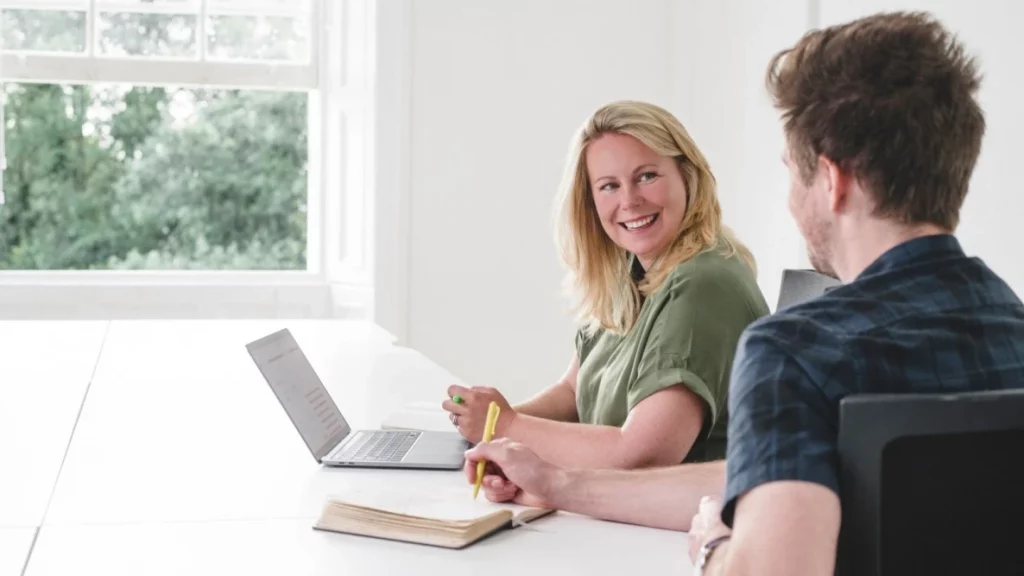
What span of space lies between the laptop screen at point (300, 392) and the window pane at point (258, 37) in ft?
10.3

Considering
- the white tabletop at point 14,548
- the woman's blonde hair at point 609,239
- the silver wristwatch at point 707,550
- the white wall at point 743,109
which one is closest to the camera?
the silver wristwatch at point 707,550

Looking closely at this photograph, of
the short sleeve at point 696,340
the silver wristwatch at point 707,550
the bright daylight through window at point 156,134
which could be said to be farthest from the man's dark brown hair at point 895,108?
the bright daylight through window at point 156,134

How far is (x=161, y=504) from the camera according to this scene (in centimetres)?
173

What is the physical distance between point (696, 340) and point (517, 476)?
1.40 ft

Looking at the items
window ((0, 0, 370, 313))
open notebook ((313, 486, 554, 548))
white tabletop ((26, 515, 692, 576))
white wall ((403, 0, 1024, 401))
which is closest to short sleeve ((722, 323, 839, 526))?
white tabletop ((26, 515, 692, 576))

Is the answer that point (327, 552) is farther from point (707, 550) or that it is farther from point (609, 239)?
point (609, 239)

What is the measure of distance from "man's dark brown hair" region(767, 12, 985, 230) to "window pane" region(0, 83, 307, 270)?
4218mm

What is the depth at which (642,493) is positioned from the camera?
1.60 meters

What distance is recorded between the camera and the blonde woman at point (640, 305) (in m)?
1.90

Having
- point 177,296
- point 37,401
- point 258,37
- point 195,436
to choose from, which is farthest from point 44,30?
point 195,436

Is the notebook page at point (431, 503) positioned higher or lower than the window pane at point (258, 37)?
lower

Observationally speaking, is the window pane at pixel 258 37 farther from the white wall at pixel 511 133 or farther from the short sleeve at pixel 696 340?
the short sleeve at pixel 696 340

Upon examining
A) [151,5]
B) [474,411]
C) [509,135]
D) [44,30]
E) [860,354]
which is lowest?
[474,411]

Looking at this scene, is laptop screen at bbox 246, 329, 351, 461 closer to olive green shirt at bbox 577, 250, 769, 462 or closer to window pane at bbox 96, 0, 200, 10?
olive green shirt at bbox 577, 250, 769, 462
